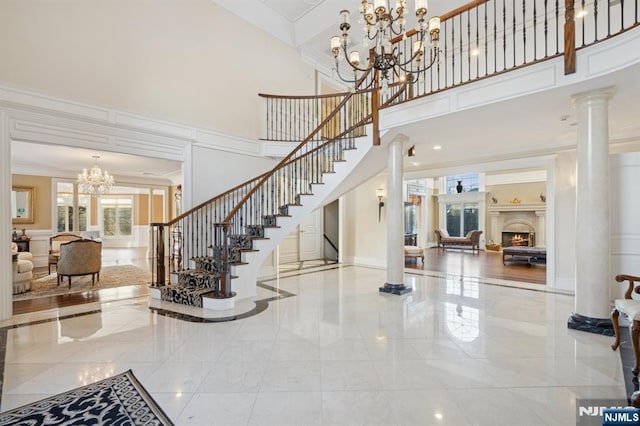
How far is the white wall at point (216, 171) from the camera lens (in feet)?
18.2

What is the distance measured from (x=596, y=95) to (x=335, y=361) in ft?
13.3

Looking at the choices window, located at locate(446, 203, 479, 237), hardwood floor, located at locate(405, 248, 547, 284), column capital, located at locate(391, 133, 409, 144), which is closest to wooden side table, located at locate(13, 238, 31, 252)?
column capital, located at locate(391, 133, 409, 144)

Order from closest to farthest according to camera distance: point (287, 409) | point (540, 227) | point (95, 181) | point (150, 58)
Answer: point (287, 409)
point (150, 58)
point (95, 181)
point (540, 227)

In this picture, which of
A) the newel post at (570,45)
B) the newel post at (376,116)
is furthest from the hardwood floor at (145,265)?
the newel post at (570,45)

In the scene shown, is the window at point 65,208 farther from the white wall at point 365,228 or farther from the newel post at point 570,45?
the newel post at point 570,45

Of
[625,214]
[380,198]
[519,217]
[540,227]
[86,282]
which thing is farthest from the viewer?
[519,217]

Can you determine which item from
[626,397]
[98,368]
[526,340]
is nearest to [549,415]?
[626,397]

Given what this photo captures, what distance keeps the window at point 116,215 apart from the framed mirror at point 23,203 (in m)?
4.75

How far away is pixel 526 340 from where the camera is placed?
3014 millimetres

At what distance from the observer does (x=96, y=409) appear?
1.94 metres

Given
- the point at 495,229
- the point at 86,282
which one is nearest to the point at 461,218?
the point at 495,229

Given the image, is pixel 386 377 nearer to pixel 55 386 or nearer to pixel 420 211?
pixel 55 386

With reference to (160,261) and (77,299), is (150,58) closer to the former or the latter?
(160,261)

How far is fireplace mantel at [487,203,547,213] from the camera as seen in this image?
11.6 metres
